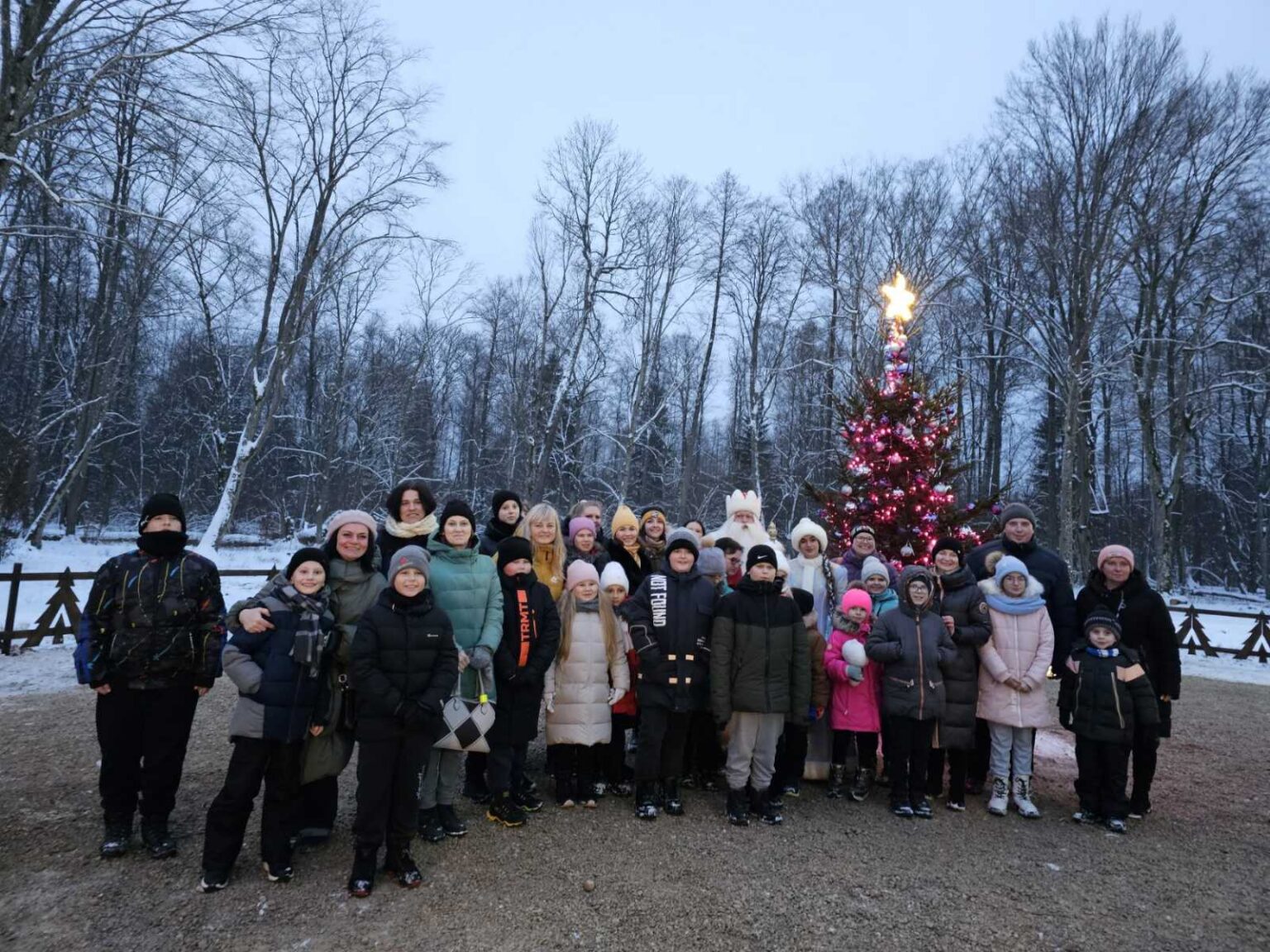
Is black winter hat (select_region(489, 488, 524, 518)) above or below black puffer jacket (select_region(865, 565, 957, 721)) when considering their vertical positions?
above

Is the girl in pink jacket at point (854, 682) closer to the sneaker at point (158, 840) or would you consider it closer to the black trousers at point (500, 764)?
the black trousers at point (500, 764)

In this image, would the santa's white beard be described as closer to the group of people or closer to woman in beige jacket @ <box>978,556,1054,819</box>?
the group of people

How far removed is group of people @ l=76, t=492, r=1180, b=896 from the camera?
11.6 feet

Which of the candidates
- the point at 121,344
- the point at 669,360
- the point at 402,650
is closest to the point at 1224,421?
the point at 669,360

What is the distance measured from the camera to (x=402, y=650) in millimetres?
3533

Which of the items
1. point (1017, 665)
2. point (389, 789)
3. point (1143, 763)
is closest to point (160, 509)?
point (389, 789)

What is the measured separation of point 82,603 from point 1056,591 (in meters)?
15.6

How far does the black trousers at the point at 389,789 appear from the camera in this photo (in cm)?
345

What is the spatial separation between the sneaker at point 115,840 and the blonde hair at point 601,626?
2557 millimetres

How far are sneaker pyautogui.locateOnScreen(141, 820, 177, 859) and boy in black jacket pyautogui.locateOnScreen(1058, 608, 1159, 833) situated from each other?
18.5ft

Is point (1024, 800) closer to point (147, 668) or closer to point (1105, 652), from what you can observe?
point (1105, 652)

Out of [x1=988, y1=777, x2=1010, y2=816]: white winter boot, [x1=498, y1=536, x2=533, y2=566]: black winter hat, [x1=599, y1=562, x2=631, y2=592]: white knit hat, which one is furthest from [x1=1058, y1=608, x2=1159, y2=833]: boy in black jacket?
[x1=498, y1=536, x2=533, y2=566]: black winter hat

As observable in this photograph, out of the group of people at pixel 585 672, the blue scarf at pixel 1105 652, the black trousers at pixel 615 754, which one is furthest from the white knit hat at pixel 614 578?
the blue scarf at pixel 1105 652

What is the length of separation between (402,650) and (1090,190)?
61.8 ft
